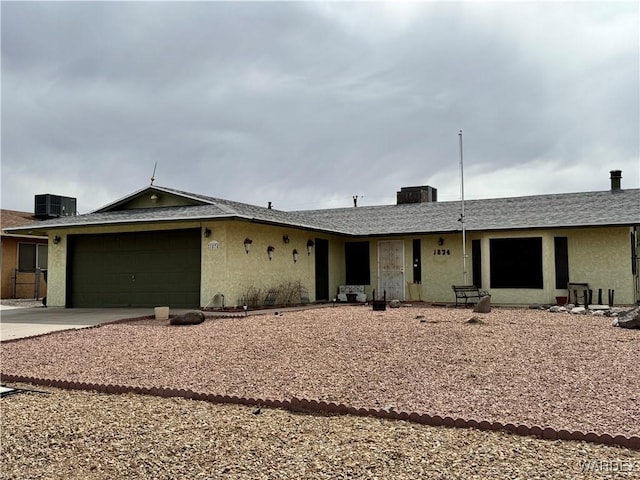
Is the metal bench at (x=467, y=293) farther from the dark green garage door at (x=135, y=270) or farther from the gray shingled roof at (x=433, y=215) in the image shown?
the dark green garage door at (x=135, y=270)

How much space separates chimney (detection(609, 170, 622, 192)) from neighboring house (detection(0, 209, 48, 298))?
2193cm

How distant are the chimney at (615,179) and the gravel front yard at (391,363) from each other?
9745mm

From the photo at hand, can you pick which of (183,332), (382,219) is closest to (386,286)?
(382,219)

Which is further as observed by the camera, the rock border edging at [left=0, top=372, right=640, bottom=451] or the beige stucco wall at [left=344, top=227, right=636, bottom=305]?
the beige stucco wall at [left=344, top=227, right=636, bottom=305]

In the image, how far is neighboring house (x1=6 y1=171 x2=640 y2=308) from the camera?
1530cm

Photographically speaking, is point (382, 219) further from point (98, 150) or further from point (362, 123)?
point (98, 150)

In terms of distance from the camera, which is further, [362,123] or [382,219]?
[382,219]

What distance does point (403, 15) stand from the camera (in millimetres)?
10789

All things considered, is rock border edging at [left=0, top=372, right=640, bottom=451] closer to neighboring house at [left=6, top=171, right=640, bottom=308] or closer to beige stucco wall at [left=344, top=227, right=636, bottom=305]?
neighboring house at [left=6, top=171, right=640, bottom=308]

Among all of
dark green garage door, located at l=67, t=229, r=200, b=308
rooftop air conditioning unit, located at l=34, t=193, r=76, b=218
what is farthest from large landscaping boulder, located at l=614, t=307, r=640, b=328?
rooftop air conditioning unit, located at l=34, t=193, r=76, b=218

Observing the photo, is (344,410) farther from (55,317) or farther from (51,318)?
(55,317)

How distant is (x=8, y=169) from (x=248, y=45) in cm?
901

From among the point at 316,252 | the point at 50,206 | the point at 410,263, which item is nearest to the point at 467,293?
the point at 410,263

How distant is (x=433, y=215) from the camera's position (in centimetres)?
2036
